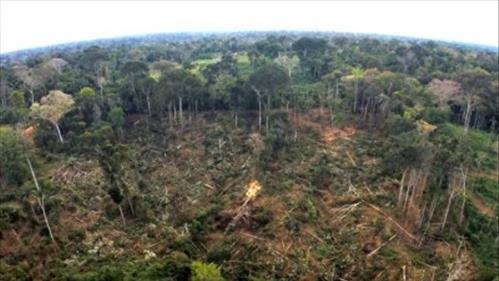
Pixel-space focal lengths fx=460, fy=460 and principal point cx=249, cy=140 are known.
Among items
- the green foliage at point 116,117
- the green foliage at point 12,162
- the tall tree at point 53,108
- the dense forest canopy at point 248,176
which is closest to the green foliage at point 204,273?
the dense forest canopy at point 248,176

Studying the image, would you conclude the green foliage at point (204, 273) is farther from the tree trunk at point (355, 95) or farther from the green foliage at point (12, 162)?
the tree trunk at point (355, 95)

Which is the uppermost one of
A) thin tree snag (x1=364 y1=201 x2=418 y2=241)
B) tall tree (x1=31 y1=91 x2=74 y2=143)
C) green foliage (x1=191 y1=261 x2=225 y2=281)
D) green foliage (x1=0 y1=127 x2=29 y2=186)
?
tall tree (x1=31 y1=91 x2=74 y2=143)

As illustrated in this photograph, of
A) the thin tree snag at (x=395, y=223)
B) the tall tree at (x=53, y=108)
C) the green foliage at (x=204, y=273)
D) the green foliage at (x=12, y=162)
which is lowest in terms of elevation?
the thin tree snag at (x=395, y=223)

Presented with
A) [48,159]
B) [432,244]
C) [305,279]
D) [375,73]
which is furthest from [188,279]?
[375,73]

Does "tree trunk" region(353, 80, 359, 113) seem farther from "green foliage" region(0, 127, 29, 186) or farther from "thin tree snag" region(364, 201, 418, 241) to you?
"green foliage" region(0, 127, 29, 186)

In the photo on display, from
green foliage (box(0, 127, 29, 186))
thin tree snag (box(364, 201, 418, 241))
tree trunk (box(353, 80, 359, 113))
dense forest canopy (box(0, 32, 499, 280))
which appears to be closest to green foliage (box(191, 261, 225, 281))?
dense forest canopy (box(0, 32, 499, 280))

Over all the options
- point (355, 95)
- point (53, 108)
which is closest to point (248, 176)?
point (53, 108)

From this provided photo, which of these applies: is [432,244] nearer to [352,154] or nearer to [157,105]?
[352,154]
